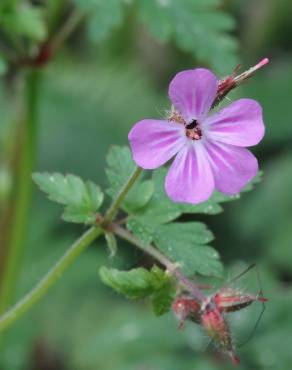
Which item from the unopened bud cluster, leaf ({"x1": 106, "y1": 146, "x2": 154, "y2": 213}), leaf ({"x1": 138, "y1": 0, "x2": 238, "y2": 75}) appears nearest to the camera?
the unopened bud cluster

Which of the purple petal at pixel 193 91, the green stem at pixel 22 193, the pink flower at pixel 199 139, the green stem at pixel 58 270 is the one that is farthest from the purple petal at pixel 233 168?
the green stem at pixel 22 193

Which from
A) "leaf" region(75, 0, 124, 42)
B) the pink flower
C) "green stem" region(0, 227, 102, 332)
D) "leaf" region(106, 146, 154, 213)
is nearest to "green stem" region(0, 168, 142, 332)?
"green stem" region(0, 227, 102, 332)

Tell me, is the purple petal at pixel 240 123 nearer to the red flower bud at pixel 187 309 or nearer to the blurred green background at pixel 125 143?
the red flower bud at pixel 187 309

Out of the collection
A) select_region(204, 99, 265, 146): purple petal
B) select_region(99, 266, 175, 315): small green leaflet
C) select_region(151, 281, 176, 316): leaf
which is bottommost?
select_region(151, 281, 176, 316): leaf

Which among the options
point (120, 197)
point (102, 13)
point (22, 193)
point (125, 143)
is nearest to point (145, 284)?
point (120, 197)

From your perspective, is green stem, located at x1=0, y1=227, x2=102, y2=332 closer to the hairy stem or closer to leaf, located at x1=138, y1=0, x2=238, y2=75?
the hairy stem

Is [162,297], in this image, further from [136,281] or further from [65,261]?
[65,261]
